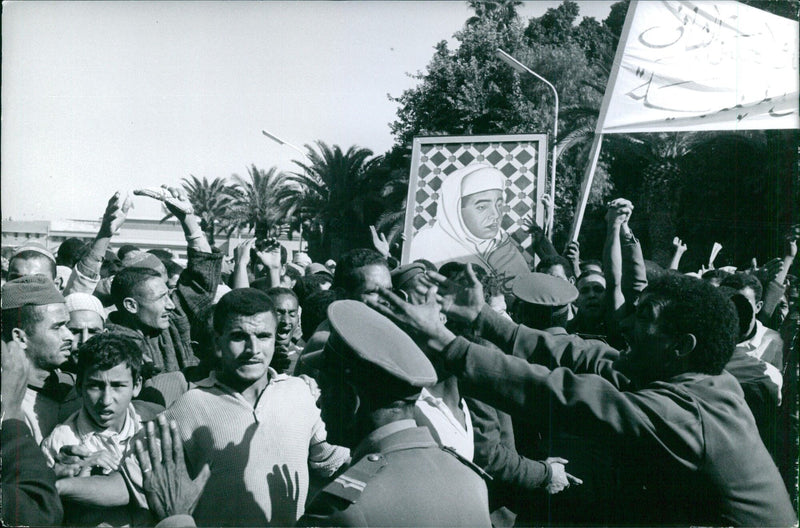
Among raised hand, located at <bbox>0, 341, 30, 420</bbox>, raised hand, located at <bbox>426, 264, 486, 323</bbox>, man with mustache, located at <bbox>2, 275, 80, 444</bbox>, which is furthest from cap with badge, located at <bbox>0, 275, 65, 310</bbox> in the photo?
raised hand, located at <bbox>426, 264, 486, 323</bbox>

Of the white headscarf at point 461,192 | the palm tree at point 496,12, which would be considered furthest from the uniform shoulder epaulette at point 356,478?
the palm tree at point 496,12

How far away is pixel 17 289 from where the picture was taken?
3.39 m

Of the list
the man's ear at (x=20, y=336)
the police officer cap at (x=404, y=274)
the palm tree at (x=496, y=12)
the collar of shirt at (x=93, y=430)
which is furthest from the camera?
the palm tree at (x=496, y=12)

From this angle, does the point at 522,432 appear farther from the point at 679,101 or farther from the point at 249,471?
the point at 679,101

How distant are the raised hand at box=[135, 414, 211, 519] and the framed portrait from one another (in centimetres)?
487

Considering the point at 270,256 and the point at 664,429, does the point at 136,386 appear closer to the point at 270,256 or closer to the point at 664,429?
the point at 664,429

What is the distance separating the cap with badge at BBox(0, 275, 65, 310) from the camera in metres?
3.35

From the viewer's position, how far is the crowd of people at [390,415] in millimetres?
2176

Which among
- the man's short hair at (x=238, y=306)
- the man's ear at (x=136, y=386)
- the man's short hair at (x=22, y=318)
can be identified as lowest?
the man's ear at (x=136, y=386)

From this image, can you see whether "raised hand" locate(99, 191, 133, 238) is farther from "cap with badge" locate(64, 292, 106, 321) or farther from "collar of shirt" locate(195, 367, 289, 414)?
"collar of shirt" locate(195, 367, 289, 414)

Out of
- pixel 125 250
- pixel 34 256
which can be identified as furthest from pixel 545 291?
pixel 125 250

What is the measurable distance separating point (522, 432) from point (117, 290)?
7.67ft

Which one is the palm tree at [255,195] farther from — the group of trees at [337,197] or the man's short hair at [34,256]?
the man's short hair at [34,256]

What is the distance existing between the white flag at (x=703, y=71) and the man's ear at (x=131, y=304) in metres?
4.21
